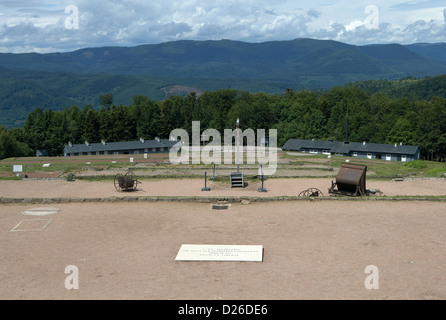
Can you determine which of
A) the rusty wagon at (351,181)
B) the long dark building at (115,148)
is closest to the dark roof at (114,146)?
the long dark building at (115,148)

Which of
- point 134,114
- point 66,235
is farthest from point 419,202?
point 134,114

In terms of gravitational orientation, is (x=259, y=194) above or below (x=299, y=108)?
below

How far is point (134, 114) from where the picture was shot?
83188mm

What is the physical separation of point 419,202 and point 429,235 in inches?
225

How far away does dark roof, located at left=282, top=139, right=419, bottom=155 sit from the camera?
63.4 meters

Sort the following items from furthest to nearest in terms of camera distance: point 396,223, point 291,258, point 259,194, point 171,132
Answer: point 171,132 < point 259,194 < point 396,223 < point 291,258

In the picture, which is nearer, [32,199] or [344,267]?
[344,267]

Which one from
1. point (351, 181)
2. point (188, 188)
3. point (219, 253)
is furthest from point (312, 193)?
point (219, 253)

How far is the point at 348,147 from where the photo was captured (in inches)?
2692

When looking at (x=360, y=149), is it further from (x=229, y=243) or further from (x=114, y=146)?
(x=229, y=243)

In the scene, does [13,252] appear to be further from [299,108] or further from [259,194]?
[299,108]

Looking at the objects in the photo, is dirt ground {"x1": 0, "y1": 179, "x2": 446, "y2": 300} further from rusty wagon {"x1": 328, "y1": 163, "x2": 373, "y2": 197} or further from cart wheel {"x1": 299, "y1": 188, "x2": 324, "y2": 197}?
cart wheel {"x1": 299, "y1": 188, "x2": 324, "y2": 197}

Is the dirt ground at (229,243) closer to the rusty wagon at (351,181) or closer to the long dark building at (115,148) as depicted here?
the rusty wagon at (351,181)

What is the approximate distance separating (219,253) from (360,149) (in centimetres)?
5672
